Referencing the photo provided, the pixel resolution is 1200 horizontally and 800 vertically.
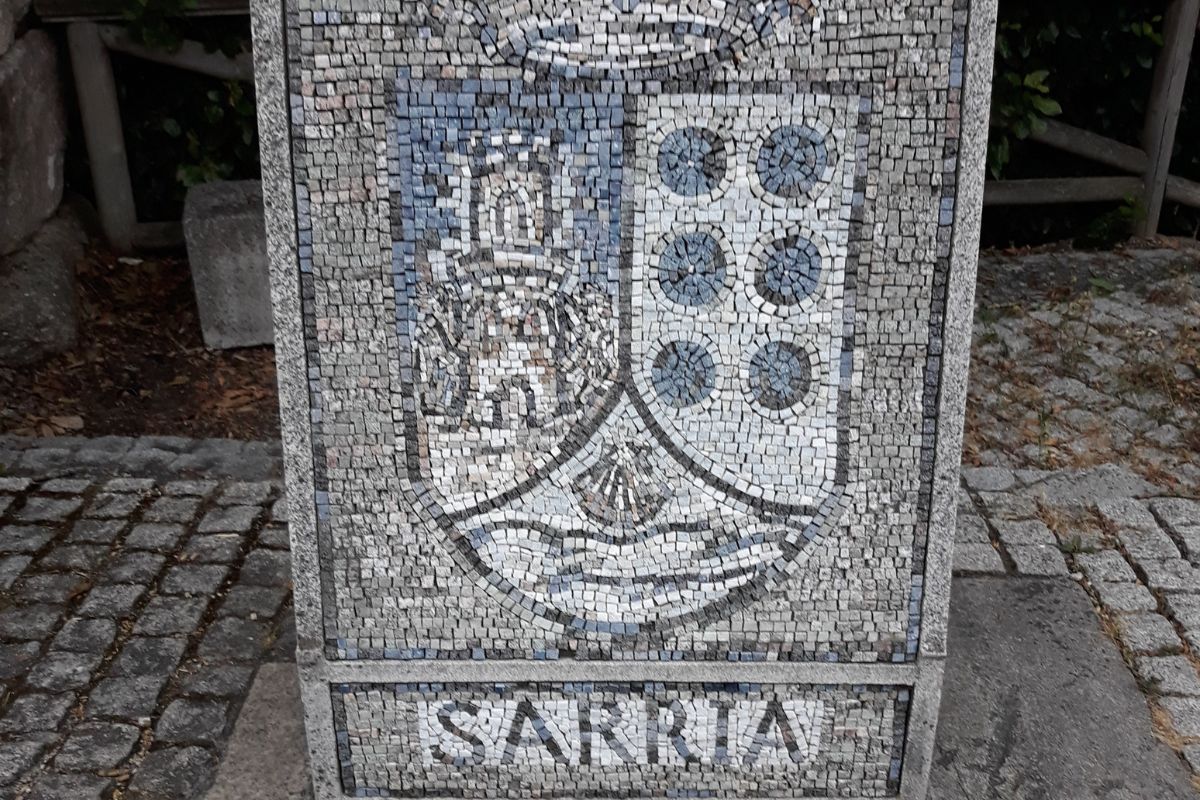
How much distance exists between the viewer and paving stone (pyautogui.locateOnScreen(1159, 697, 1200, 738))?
2.76m

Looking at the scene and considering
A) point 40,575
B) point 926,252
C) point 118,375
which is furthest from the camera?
point 118,375

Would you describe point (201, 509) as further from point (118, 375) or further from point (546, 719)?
point (546, 719)

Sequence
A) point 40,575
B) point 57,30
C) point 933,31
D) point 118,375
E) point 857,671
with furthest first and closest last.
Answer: point 57,30 < point 118,375 < point 40,575 < point 857,671 < point 933,31

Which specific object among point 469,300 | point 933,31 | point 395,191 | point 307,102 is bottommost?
point 469,300

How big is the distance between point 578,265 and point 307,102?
1.77 feet

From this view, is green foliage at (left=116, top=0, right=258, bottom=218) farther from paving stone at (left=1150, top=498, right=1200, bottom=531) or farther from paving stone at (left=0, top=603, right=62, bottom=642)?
paving stone at (left=1150, top=498, right=1200, bottom=531)

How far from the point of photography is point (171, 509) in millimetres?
3686

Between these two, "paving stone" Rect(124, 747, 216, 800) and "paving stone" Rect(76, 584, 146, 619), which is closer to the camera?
"paving stone" Rect(124, 747, 216, 800)

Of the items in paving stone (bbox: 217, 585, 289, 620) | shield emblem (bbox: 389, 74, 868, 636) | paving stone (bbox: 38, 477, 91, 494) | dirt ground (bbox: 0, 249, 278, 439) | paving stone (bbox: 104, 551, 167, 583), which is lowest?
paving stone (bbox: 217, 585, 289, 620)

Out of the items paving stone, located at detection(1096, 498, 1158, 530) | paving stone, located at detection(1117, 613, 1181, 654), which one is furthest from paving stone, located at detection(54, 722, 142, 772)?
paving stone, located at detection(1096, 498, 1158, 530)

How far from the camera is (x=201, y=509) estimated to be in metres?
3.69

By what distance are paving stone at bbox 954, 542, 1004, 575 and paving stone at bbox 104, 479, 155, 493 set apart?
264 cm

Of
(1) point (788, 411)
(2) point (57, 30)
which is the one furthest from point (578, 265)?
(2) point (57, 30)

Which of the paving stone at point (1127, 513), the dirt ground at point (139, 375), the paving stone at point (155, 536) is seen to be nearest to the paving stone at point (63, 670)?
the paving stone at point (155, 536)
